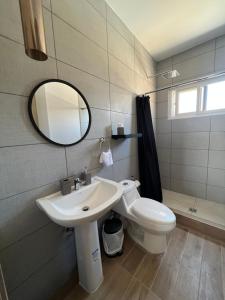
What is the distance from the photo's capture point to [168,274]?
1175mm

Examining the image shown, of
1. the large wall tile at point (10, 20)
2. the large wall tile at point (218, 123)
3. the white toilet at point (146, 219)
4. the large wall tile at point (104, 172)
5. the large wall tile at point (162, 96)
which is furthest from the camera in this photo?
the large wall tile at point (162, 96)

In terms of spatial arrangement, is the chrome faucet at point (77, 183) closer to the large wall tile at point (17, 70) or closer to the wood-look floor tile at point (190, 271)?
the large wall tile at point (17, 70)

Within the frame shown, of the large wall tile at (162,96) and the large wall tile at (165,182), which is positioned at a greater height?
the large wall tile at (162,96)

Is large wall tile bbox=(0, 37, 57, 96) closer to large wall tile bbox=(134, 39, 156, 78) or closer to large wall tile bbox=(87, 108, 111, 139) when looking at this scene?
large wall tile bbox=(87, 108, 111, 139)

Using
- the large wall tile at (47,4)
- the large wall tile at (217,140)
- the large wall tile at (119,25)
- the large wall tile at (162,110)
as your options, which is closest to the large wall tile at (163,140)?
Result: the large wall tile at (162,110)

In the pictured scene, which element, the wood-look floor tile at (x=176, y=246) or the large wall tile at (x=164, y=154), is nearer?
the wood-look floor tile at (x=176, y=246)

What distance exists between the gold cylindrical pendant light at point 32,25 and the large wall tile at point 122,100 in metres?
1.07

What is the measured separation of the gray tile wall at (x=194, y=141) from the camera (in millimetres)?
1846

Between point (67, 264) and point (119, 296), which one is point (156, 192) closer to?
point (119, 296)

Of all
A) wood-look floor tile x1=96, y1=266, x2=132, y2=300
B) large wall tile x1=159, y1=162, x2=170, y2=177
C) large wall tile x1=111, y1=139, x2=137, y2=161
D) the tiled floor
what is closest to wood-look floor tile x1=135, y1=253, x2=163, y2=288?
the tiled floor

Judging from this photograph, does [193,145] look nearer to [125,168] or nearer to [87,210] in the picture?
[125,168]

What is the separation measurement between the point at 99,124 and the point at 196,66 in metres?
1.80

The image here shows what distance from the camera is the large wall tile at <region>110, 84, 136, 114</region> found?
1.48 meters

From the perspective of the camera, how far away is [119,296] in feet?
3.39
